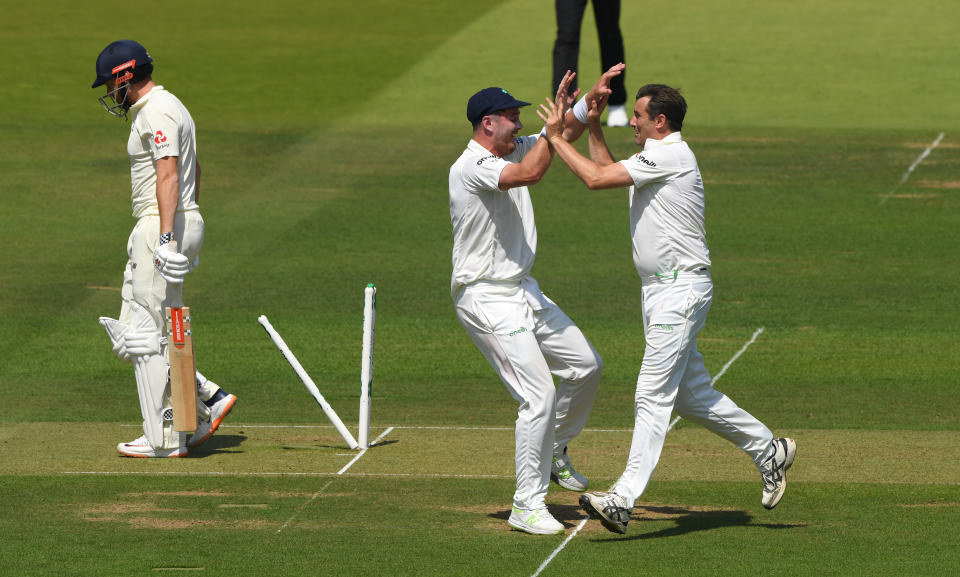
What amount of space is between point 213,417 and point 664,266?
11.4ft

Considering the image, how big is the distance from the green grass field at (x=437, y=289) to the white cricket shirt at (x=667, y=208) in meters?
1.37

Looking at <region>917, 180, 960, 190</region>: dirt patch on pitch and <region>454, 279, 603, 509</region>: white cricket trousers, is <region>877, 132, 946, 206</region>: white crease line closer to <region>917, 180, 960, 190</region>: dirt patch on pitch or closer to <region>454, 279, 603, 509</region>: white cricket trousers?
<region>917, 180, 960, 190</region>: dirt patch on pitch

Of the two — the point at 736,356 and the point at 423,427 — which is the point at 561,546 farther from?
the point at 736,356

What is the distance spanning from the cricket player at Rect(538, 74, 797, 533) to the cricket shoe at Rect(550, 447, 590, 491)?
2.84 ft

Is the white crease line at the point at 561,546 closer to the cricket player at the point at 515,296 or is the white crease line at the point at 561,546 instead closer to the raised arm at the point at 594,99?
the cricket player at the point at 515,296

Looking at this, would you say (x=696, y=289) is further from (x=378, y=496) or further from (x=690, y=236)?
(x=378, y=496)

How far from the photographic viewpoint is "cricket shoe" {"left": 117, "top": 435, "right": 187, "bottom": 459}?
1010cm

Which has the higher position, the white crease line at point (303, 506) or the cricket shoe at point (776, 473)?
the cricket shoe at point (776, 473)

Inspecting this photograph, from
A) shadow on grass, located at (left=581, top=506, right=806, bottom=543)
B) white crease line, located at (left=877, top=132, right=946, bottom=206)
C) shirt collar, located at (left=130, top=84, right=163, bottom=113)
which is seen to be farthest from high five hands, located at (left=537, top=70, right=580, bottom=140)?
white crease line, located at (left=877, top=132, right=946, bottom=206)

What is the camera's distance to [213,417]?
1045 cm

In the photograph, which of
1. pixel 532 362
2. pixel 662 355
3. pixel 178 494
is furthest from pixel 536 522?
pixel 178 494

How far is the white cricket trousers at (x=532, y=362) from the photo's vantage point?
8273mm

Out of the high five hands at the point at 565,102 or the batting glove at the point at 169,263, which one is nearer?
the high five hands at the point at 565,102

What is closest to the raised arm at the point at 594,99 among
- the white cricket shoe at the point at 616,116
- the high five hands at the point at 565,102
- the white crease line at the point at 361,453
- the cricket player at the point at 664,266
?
the high five hands at the point at 565,102
